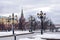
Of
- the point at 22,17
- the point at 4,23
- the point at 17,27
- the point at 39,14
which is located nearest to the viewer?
the point at 39,14

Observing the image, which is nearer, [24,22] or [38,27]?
[24,22]

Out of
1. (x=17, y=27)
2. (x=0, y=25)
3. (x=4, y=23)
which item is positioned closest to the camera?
(x=0, y=25)

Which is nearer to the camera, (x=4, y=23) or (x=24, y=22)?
(x=4, y=23)

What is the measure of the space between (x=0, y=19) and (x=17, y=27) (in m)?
13.1

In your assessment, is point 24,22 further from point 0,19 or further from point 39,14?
point 39,14

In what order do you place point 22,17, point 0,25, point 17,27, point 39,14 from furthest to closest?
point 22,17, point 17,27, point 0,25, point 39,14

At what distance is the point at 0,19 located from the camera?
297ft

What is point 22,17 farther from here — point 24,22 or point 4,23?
point 4,23

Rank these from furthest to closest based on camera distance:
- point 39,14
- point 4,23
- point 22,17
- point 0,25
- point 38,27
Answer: point 38,27 → point 22,17 → point 4,23 → point 0,25 → point 39,14

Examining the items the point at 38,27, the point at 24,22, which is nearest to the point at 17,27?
the point at 24,22

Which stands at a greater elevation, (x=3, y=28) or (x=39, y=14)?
(x=39, y=14)

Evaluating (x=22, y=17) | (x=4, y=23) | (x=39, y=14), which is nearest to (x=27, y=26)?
(x=22, y=17)

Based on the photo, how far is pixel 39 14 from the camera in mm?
37500

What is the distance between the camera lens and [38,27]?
119 metres
